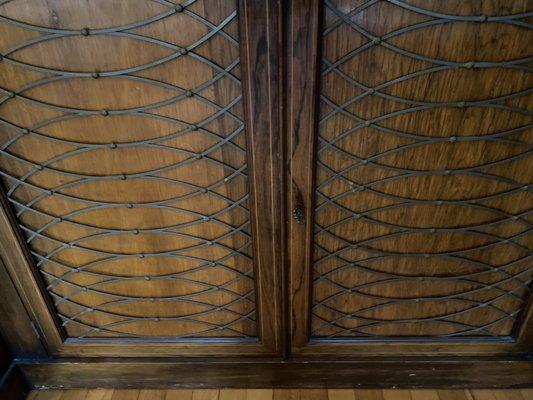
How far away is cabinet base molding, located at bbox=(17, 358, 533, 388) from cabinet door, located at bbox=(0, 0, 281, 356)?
5 centimetres

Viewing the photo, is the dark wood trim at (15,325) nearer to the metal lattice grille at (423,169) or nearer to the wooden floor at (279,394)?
the wooden floor at (279,394)

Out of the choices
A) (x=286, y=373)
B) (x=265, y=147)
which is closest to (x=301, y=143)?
(x=265, y=147)

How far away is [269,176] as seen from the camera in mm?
909

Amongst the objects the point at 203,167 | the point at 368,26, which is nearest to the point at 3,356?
the point at 203,167

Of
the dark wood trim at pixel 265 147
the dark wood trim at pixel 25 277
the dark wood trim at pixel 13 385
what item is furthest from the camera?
the dark wood trim at pixel 13 385

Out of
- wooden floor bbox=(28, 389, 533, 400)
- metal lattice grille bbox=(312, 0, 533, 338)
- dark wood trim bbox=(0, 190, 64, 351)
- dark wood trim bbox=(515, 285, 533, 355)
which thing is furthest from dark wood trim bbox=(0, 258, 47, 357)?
dark wood trim bbox=(515, 285, 533, 355)

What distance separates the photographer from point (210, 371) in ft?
3.91

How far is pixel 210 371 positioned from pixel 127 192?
1.99 feet

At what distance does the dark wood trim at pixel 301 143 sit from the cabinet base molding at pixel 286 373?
6.3 inches

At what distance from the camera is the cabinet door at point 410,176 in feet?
2.53

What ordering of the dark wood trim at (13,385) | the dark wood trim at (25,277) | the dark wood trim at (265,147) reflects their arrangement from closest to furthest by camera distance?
the dark wood trim at (265,147) → the dark wood trim at (25,277) → the dark wood trim at (13,385)

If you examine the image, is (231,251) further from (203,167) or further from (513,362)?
(513,362)

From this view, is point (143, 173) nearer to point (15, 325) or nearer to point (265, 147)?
point (265, 147)

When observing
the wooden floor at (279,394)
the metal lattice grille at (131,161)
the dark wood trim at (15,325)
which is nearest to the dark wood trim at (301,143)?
the metal lattice grille at (131,161)
